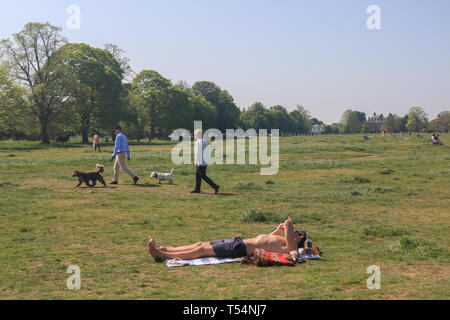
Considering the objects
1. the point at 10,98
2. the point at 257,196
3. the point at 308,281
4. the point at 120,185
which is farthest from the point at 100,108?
the point at 308,281

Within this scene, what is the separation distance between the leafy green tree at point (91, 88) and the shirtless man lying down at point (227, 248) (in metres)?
61.9

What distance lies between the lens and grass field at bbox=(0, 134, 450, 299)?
6.72 meters

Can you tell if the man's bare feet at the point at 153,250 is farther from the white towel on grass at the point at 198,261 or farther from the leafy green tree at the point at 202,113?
the leafy green tree at the point at 202,113

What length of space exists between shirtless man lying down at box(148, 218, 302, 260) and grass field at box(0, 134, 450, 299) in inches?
12.7

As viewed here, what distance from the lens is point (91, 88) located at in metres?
70.4

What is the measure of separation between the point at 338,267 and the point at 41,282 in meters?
5.19

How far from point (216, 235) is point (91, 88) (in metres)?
65.1

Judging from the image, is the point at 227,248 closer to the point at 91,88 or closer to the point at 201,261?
the point at 201,261

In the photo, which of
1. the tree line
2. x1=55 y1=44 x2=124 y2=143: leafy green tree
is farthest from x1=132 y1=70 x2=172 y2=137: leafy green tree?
x1=55 y1=44 x2=124 y2=143: leafy green tree

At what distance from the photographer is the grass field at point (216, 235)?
22.1 feet

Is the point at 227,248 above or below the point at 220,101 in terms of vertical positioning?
below
